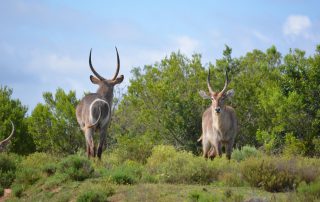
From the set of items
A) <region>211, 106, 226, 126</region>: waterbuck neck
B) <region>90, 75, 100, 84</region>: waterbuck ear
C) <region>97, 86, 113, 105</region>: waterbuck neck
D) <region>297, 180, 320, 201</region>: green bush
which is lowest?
<region>297, 180, 320, 201</region>: green bush

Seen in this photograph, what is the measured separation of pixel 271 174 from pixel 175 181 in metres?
2.38

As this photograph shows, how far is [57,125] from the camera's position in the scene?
2733cm

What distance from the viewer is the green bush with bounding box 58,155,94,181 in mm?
15688

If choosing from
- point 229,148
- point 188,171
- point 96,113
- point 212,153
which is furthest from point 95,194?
point 212,153

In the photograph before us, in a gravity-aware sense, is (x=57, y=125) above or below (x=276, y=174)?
above

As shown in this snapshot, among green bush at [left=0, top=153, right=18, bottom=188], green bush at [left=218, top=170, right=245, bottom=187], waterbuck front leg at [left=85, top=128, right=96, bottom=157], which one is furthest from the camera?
waterbuck front leg at [left=85, top=128, right=96, bottom=157]

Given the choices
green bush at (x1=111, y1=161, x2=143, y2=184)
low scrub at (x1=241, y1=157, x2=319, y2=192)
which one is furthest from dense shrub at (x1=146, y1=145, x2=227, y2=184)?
low scrub at (x1=241, y1=157, x2=319, y2=192)

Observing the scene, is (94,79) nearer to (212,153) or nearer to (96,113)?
(96,113)

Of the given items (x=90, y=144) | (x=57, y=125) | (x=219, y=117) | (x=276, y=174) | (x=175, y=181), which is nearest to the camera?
(x=276, y=174)

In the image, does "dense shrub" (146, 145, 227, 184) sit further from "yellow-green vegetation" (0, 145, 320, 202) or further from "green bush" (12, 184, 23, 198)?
"green bush" (12, 184, 23, 198)

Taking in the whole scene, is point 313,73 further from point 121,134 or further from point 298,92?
A: point 121,134

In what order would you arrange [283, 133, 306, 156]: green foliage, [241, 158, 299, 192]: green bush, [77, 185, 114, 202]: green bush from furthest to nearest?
[283, 133, 306, 156]: green foliage → [77, 185, 114, 202]: green bush → [241, 158, 299, 192]: green bush

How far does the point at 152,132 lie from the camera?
86.8ft

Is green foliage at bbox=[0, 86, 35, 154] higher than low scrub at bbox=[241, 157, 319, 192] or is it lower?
higher
